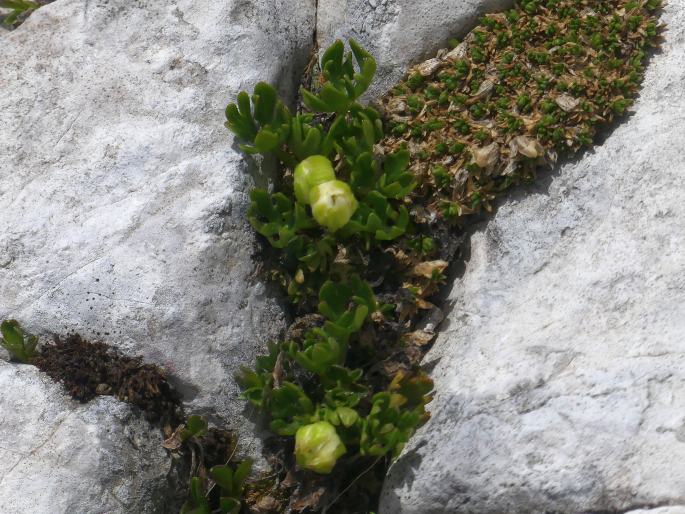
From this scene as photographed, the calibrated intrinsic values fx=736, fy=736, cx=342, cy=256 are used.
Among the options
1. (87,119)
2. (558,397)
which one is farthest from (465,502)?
(87,119)

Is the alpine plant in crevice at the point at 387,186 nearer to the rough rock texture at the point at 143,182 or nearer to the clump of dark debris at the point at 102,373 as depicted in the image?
the rough rock texture at the point at 143,182

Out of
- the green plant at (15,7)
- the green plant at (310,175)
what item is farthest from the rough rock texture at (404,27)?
the green plant at (15,7)

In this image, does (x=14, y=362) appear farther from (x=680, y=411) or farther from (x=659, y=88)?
(x=659, y=88)

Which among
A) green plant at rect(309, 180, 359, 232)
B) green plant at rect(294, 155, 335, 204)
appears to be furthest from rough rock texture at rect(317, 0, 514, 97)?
green plant at rect(309, 180, 359, 232)

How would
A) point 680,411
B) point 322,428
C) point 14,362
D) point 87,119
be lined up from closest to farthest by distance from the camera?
point 680,411, point 322,428, point 14,362, point 87,119

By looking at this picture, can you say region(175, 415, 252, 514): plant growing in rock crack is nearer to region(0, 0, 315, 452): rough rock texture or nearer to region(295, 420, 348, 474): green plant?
region(0, 0, 315, 452): rough rock texture

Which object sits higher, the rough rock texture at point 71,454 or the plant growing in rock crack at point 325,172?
the plant growing in rock crack at point 325,172

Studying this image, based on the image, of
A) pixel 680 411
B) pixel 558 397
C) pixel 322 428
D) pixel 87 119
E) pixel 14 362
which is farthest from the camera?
pixel 87 119

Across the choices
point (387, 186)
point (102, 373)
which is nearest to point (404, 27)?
point (387, 186)
